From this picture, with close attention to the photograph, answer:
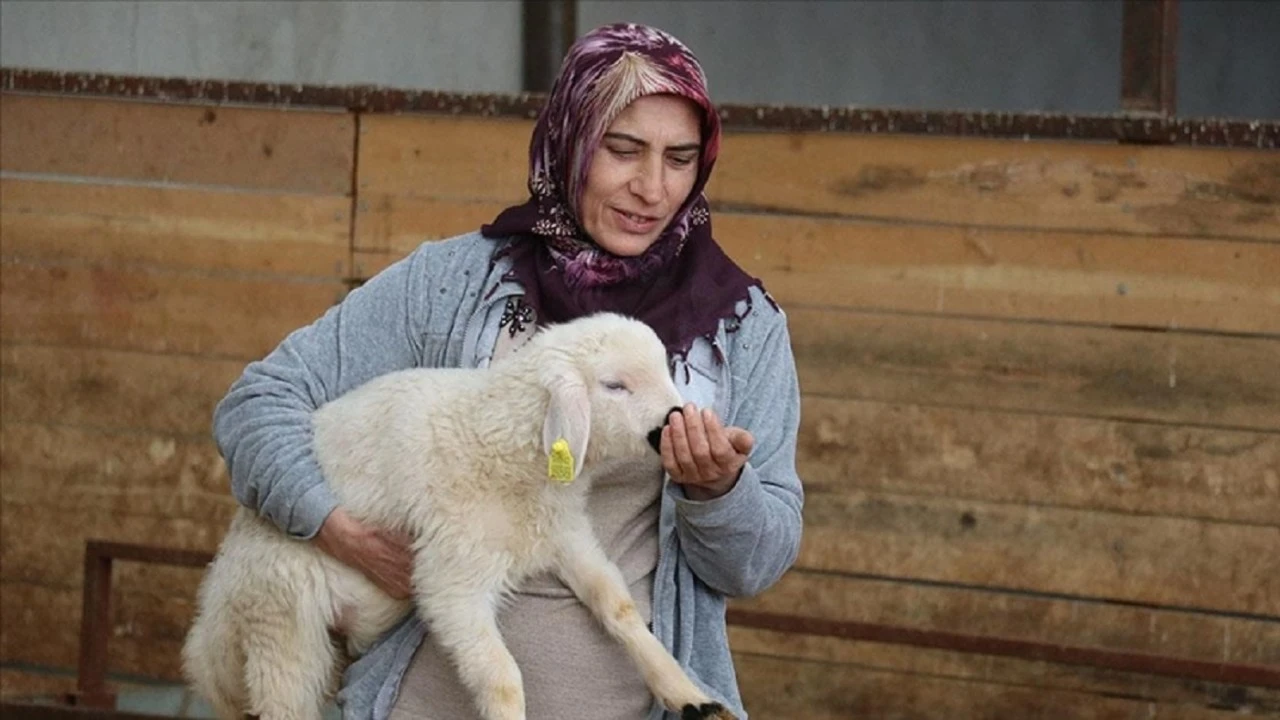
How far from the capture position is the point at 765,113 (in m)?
6.07

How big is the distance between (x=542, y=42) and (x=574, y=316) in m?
4.23

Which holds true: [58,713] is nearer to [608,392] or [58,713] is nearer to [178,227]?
[178,227]

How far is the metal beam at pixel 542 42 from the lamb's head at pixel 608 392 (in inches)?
163

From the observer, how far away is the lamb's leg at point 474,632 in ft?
10.3

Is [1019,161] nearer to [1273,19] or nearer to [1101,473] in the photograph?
[1101,473]

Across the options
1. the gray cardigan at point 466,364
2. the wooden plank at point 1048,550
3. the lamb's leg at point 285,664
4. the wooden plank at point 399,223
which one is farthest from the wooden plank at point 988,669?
the lamb's leg at point 285,664

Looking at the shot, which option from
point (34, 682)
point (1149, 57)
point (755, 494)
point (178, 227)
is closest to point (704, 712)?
point (755, 494)

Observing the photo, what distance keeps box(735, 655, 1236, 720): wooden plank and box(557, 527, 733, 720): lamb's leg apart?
3.02m

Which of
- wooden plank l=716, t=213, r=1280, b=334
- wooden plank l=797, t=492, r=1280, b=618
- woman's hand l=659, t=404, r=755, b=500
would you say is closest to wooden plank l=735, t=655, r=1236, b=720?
wooden plank l=797, t=492, r=1280, b=618

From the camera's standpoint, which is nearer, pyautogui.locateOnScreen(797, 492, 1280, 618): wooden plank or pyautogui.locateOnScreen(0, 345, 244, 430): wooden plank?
pyautogui.locateOnScreen(797, 492, 1280, 618): wooden plank

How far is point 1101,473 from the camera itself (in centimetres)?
585

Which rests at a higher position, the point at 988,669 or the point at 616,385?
the point at 616,385

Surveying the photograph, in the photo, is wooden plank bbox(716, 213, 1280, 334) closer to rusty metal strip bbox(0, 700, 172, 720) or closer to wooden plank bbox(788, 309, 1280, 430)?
wooden plank bbox(788, 309, 1280, 430)

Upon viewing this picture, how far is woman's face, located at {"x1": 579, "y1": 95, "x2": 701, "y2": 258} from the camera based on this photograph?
3283 mm
